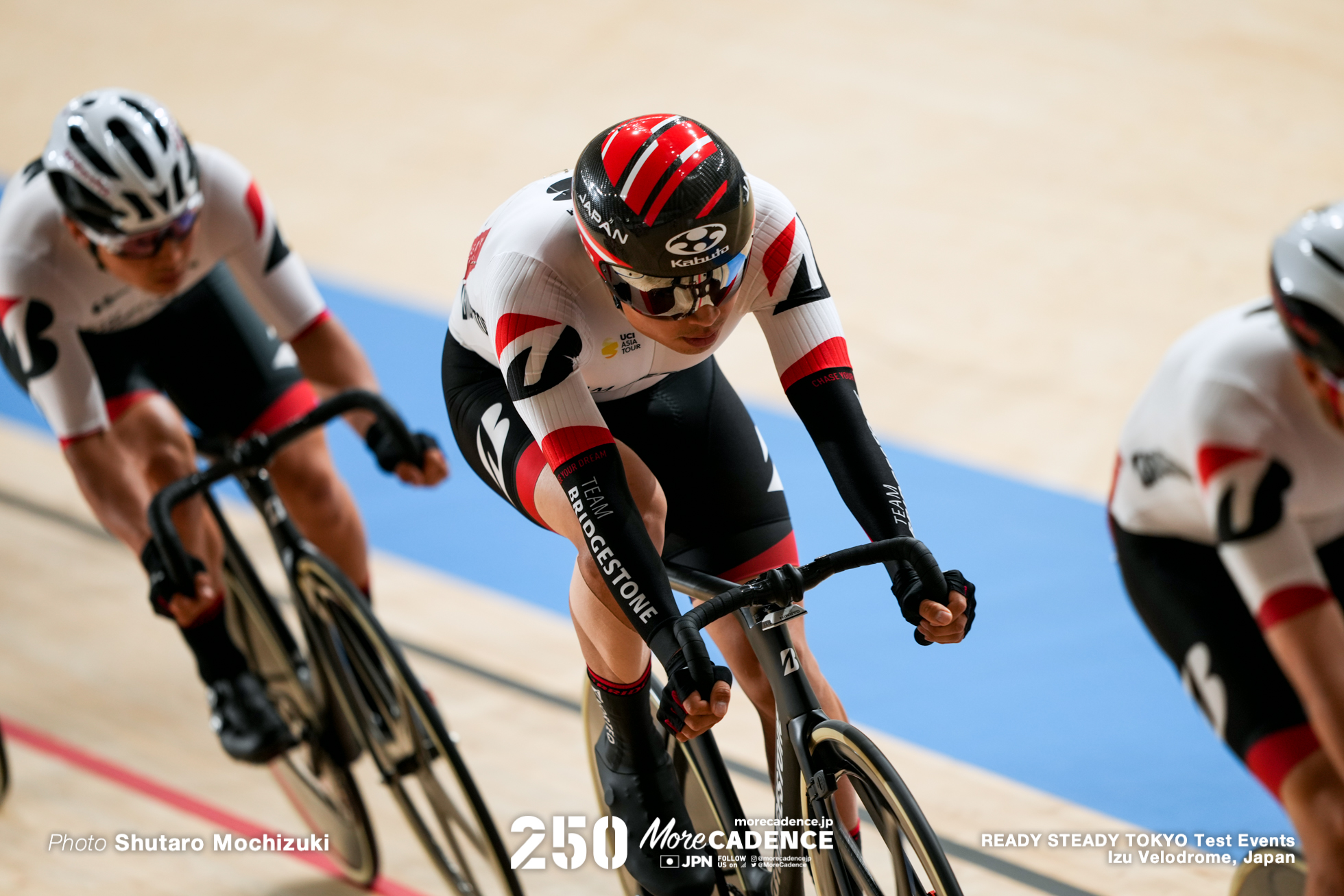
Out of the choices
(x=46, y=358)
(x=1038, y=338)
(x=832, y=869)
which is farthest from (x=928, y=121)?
(x=832, y=869)

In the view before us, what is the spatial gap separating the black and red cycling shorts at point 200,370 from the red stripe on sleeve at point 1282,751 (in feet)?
6.94

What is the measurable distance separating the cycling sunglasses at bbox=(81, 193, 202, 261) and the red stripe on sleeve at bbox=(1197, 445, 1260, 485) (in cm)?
199

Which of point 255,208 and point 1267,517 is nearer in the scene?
point 1267,517

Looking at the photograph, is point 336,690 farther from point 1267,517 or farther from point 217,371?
point 1267,517

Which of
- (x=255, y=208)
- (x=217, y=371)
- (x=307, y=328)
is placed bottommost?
(x=217, y=371)

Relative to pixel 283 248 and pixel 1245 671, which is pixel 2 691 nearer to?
pixel 283 248

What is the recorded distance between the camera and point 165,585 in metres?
2.68

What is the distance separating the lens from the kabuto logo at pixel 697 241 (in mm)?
1993

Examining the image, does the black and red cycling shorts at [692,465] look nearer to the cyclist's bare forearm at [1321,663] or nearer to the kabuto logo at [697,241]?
the kabuto logo at [697,241]

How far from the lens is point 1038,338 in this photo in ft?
15.4

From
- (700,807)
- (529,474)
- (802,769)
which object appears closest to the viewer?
(802,769)

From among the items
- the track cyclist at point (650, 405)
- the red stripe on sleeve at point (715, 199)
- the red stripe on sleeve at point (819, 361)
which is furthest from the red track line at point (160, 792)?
the red stripe on sleeve at point (715, 199)

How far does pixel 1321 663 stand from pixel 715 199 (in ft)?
3.11

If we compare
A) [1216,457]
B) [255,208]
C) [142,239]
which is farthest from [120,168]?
[1216,457]
